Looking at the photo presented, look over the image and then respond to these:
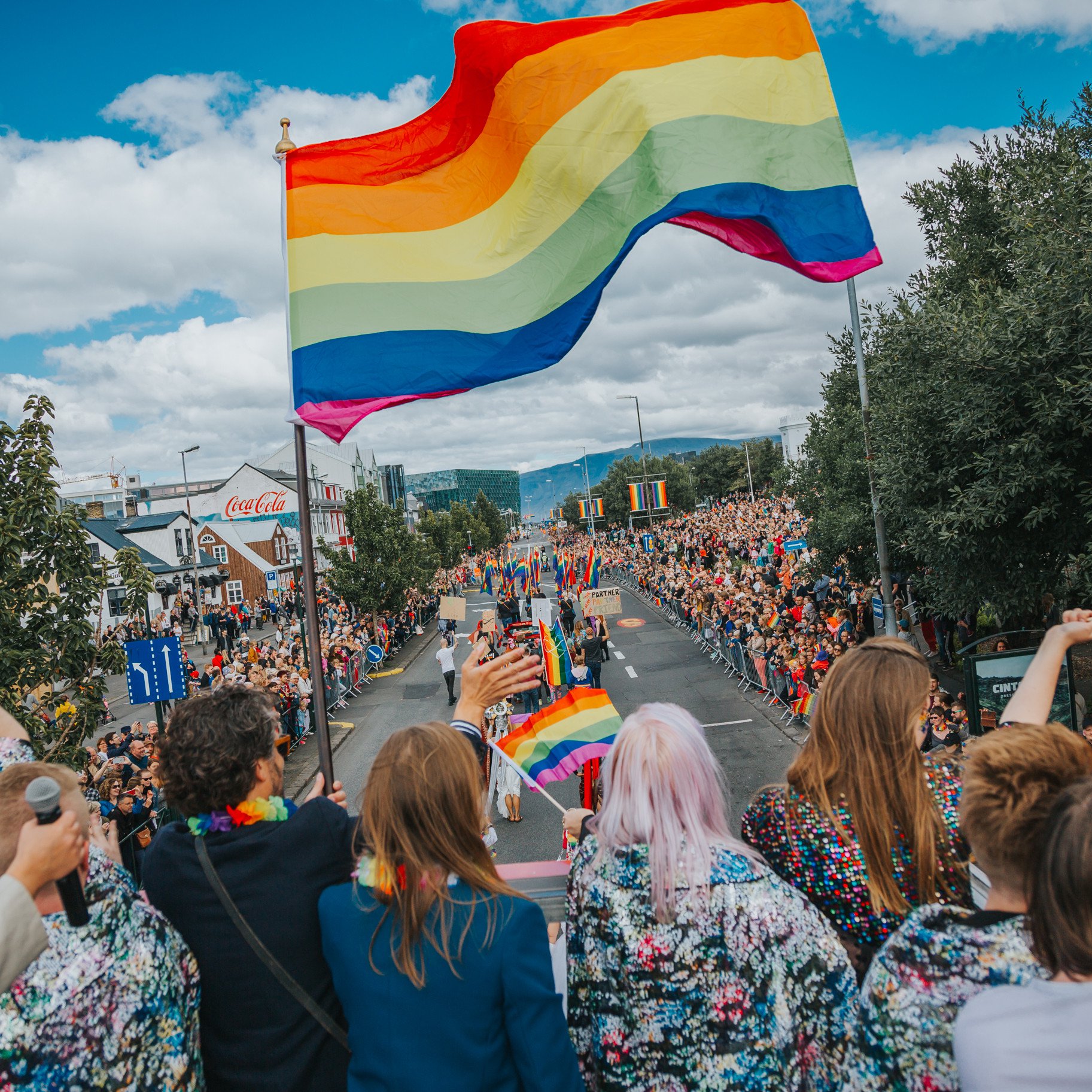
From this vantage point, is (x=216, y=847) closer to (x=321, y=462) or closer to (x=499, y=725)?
(x=499, y=725)

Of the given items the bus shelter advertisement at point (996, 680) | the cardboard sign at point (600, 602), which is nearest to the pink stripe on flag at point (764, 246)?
the bus shelter advertisement at point (996, 680)

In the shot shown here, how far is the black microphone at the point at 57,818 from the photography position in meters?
1.63

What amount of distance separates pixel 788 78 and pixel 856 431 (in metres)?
13.7

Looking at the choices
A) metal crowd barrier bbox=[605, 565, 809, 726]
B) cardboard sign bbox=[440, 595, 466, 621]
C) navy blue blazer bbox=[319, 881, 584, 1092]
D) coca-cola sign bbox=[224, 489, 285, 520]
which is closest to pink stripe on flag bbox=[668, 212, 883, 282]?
navy blue blazer bbox=[319, 881, 584, 1092]

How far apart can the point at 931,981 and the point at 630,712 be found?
11667 mm

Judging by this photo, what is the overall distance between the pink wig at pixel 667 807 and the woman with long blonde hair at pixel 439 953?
0.96 feet

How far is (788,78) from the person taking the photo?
4598 millimetres

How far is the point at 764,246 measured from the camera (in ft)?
15.8

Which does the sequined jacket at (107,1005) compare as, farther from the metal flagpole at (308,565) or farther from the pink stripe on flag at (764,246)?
the pink stripe on flag at (764,246)

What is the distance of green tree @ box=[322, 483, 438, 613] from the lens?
2925 cm

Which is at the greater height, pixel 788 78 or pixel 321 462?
pixel 321 462

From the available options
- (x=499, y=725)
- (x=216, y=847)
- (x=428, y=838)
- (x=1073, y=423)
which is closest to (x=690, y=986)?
(x=428, y=838)

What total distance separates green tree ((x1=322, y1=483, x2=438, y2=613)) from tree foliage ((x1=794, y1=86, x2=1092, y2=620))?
2100 cm

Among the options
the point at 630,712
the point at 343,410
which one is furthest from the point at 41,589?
the point at 630,712
